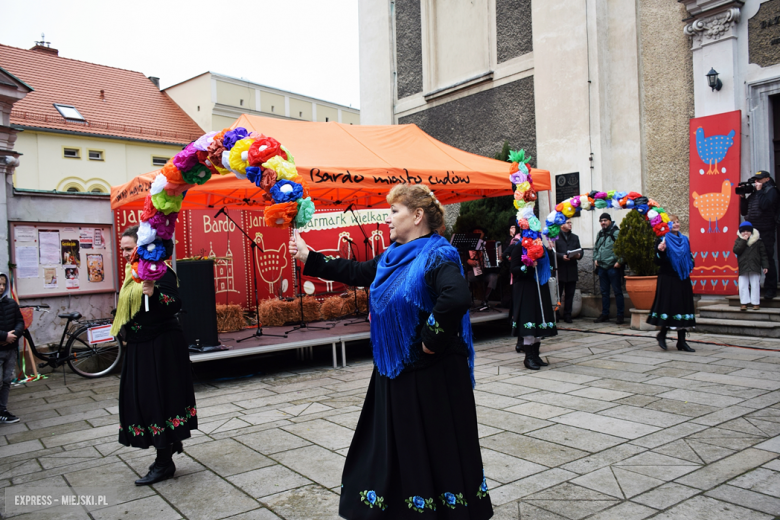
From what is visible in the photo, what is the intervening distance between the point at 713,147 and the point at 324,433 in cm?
836

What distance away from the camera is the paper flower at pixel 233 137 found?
3.70 metres

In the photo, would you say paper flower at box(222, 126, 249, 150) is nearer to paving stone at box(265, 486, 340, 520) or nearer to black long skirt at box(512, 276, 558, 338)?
paving stone at box(265, 486, 340, 520)

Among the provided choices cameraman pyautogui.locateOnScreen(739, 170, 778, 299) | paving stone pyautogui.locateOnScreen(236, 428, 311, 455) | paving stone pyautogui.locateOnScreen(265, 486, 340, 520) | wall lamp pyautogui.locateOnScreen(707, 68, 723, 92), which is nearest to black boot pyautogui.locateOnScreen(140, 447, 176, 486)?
paving stone pyautogui.locateOnScreen(236, 428, 311, 455)

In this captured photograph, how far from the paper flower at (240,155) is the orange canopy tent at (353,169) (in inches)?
134

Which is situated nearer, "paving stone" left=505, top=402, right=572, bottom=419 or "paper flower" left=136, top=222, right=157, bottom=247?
"paper flower" left=136, top=222, right=157, bottom=247

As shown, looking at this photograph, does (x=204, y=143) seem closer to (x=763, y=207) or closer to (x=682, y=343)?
(x=682, y=343)

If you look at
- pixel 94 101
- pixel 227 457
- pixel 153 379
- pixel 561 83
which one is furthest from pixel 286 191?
pixel 94 101

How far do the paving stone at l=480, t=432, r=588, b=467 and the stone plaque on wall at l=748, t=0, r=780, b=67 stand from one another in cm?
808

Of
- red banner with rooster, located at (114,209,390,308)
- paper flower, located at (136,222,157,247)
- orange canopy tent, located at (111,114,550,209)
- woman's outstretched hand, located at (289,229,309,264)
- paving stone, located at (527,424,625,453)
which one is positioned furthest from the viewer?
red banner with rooster, located at (114,209,390,308)

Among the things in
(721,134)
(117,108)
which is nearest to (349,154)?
(721,134)

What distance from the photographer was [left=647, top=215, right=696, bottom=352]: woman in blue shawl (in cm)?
756

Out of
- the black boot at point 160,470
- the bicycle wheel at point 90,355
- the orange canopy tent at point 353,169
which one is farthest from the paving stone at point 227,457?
the bicycle wheel at point 90,355

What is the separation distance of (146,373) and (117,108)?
2874 cm

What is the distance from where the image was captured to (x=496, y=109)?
13430mm
